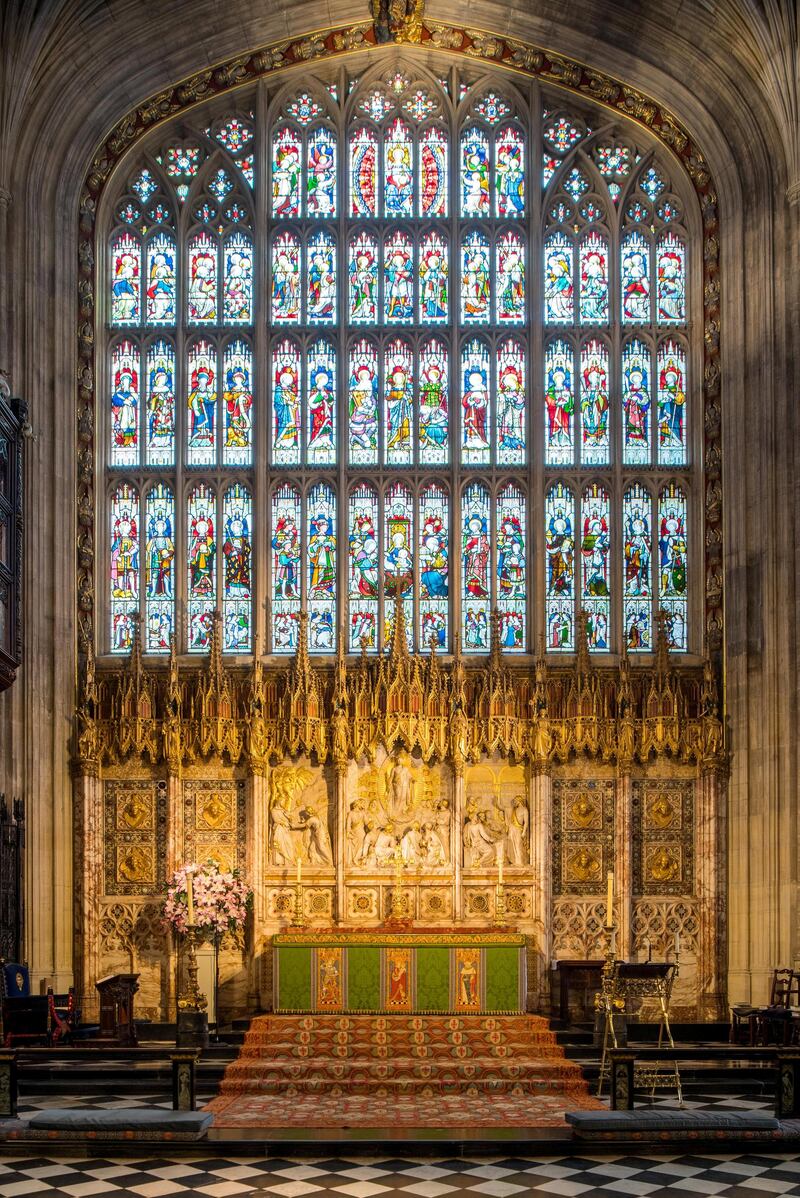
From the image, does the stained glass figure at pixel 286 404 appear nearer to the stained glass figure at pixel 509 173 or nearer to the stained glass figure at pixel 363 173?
the stained glass figure at pixel 363 173

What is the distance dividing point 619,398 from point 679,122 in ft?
14.9

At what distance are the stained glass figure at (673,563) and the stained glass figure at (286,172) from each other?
749 centimetres

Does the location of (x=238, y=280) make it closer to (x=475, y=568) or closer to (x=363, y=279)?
(x=363, y=279)

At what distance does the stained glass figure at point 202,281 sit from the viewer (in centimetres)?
2491

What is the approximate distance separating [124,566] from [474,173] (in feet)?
27.6

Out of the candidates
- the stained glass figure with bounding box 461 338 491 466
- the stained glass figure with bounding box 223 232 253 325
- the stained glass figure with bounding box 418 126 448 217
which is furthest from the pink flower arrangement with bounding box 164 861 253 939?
the stained glass figure with bounding box 418 126 448 217

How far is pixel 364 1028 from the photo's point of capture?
770 inches

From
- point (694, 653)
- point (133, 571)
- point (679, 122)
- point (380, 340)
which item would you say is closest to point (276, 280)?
point (380, 340)

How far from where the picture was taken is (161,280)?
25031 millimetres

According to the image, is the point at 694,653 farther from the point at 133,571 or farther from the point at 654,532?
the point at 133,571

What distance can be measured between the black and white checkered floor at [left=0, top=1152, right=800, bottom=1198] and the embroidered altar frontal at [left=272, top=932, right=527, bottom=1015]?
6400 mm

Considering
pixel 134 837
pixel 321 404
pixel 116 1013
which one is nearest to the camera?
pixel 116 1013

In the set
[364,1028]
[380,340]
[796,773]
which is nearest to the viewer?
[364,1028]

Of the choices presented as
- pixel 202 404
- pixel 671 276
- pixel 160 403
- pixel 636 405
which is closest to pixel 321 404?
pixel 202 404
